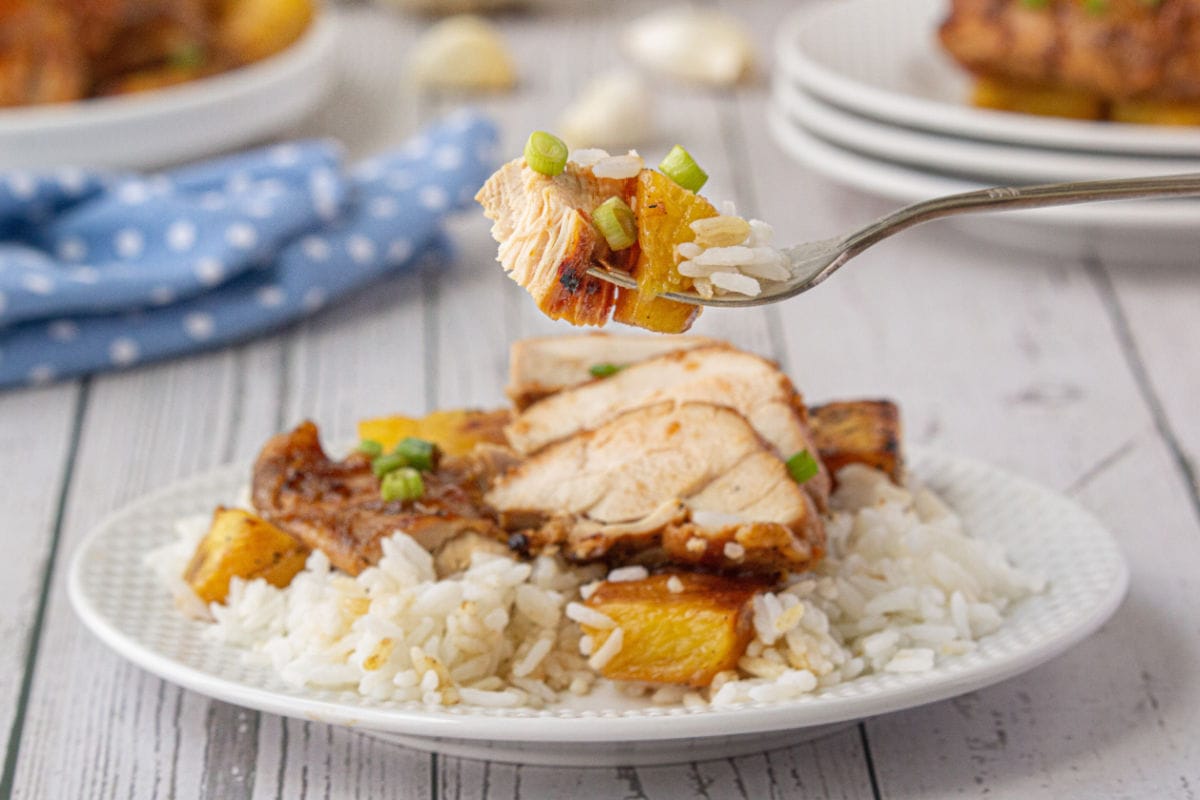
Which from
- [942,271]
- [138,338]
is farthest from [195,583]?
[942,271]

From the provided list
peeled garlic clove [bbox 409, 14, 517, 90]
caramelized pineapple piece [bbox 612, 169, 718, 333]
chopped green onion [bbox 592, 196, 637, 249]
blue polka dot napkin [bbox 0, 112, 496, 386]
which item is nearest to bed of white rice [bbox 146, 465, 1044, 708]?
caramelized pineapple piece [bbox 612, 169, 718, 333]

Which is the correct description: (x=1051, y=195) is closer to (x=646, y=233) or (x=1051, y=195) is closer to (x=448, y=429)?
(x=646, y=233)

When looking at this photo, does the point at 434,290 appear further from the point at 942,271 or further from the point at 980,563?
the point at 980,563

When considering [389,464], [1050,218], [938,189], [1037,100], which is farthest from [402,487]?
[1037,100]

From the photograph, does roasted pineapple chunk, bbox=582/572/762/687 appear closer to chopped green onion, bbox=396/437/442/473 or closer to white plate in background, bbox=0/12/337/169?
chopped green onion, bbox=396/437/442/473

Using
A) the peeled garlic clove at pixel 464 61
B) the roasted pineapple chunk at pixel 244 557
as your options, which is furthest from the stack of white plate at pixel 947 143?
the roasted pineapple chunk at pixel 244 557

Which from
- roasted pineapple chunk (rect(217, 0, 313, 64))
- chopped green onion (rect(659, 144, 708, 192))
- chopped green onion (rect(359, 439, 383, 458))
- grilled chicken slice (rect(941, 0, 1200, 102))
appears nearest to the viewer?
chopped green onion (rect(659, 144, 708, 192))
